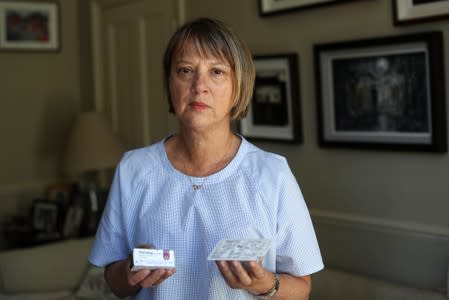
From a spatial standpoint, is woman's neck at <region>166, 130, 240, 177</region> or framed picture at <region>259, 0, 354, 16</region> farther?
framed picture at <region>259, 0, 354, 16</region>

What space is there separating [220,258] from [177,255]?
17cm

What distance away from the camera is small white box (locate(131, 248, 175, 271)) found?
4.19ft

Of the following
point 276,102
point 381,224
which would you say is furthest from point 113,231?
point 276,102

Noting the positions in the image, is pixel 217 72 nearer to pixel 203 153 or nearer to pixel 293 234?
pixel 203 153

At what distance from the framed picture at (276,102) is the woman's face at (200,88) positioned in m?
1.23

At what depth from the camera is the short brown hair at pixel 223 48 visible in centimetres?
143

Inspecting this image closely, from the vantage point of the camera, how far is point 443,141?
2.10 m

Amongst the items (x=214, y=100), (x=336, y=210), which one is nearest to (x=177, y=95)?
(x=214, y=100)

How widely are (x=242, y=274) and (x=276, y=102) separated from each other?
157 centimetres

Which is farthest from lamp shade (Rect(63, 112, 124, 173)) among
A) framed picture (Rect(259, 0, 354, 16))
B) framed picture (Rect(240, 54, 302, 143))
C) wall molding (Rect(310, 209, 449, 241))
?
wall molding (Rect(310, 209, 449, 241))

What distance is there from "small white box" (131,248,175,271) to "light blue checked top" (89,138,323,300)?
0.25 feet

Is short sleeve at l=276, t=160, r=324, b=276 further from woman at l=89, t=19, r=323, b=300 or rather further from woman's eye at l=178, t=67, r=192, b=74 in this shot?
woman's eye at l=178, t=67, r=192, b=74

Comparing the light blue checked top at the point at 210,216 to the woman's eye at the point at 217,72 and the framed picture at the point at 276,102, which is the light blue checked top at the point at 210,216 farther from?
the framed picture at the point at 276,102

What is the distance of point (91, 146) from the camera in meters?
3.68
